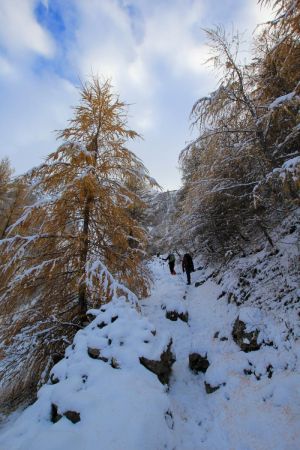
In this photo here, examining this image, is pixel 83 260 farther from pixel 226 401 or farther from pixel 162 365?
pixel 226 401

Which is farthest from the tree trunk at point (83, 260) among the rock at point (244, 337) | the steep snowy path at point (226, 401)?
the rock at point (244, 337)

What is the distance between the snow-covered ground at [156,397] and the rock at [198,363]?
0.11 meters

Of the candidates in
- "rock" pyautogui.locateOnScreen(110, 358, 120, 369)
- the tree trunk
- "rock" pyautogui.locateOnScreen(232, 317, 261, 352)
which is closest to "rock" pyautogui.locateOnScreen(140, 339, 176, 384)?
"rock" pyautogui.locateOnScreen(110, 358, 120, 369)

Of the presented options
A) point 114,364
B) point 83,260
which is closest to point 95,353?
point 114,364

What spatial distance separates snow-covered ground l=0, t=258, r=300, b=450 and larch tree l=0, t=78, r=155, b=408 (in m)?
1.15

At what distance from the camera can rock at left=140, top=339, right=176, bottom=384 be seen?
17.0 feet

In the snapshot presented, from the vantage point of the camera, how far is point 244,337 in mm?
6266

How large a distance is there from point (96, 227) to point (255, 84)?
19.3 ft

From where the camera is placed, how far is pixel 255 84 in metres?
7.43

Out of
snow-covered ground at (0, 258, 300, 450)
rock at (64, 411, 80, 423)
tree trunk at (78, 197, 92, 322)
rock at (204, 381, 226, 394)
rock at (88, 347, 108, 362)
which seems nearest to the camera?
snow-covered ground at (0, 258, 300, 450)

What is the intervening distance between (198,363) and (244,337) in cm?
130

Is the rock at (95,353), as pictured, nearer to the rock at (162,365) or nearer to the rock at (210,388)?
the rock at (162,365)

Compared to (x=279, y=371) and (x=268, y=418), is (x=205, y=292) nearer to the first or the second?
(x=279, y=371)

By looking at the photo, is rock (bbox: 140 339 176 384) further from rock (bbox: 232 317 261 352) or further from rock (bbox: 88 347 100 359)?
rock (bbox: 232 317 261 352)
